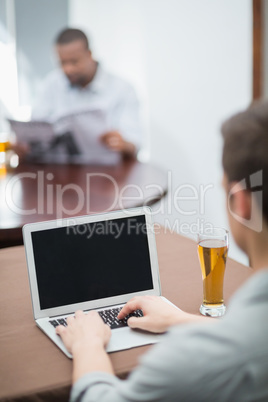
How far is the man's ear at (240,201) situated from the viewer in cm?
79

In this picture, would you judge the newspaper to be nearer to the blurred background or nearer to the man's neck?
the blurred background

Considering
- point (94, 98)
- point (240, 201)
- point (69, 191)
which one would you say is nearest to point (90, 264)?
point (240, 201)

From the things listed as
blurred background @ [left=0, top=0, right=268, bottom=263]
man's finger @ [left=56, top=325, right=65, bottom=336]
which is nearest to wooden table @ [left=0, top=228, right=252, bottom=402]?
man's finger @ [left=56, top=325, right=65, bottom=336]

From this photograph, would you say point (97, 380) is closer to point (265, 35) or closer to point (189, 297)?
point (189, 297)

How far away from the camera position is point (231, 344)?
26.2 inches

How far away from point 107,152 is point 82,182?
612 millimetres

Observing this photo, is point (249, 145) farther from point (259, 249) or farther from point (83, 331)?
point (83, 331)

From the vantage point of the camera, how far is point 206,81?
3.83 meters

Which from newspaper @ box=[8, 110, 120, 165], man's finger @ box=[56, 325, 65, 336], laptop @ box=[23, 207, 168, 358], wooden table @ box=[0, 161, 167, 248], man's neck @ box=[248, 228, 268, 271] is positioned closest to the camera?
man's neck @ box=[248, 228, 268, 271]

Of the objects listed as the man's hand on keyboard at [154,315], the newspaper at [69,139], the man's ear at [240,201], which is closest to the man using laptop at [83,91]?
the newspaper at [69,139]

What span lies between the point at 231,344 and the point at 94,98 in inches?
124

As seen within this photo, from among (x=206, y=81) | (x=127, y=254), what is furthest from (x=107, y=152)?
(x=127, y=254)

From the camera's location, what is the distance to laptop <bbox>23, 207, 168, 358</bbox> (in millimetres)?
1186

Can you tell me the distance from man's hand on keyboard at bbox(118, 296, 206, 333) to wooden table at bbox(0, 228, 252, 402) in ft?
0.20
